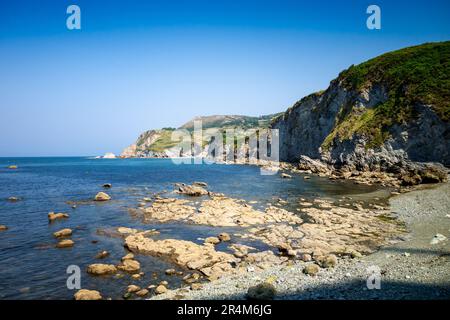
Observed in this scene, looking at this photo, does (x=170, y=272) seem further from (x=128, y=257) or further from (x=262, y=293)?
(x=262, y=293)

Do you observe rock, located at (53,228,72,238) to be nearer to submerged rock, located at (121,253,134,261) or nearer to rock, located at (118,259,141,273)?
submerged rock, located at (121,253,134,261)

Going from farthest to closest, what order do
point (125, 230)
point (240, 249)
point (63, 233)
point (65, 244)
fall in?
point (125, 230)
point (63, 233)
point (65, 244)
point (240, 249)

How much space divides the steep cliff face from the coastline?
44.8m

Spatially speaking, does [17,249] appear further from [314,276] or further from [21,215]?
[314,276]

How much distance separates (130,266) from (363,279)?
1365 centimetres

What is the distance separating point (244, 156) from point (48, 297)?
14650cm

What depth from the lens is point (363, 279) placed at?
13664 millimetres

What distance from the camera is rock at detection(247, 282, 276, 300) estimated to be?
40.1 feet

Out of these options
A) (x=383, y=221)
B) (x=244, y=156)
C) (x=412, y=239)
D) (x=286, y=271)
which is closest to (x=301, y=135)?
(x=244, y=156)

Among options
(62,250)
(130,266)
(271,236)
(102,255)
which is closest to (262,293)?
(130,266)

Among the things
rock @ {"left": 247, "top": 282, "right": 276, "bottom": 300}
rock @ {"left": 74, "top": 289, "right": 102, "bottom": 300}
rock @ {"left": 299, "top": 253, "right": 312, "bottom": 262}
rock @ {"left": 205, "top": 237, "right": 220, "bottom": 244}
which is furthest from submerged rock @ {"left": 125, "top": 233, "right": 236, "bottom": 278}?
rock @ {"left": 74, "top": 289, "right": 102, "bottom": 300}

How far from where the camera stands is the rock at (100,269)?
56.5 feet
